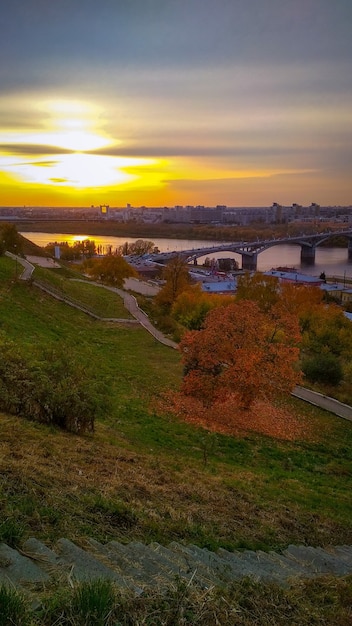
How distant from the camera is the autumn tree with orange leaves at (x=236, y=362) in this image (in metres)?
11.4

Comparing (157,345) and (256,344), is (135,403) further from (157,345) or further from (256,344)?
(157,345)

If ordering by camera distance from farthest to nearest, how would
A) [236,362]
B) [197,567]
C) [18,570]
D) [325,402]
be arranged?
[325,402] < [236,362] < [197,567] < [18,570]

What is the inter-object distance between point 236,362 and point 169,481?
582cm

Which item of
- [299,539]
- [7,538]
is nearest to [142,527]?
[7,538]

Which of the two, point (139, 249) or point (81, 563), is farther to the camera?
point (139, 249)

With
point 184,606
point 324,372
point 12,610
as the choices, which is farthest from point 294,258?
point 12,610

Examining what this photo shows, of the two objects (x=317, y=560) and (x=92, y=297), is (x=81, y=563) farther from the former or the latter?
(x=92, y=297)

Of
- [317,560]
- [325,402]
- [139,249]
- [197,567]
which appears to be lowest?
[325,402]

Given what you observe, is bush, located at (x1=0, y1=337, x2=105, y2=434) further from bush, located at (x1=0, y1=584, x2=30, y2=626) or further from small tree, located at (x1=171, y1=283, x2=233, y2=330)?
small tree, located at (x1=171, y1=283, x2=233, y2=330)

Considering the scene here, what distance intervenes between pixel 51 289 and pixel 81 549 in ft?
65.6

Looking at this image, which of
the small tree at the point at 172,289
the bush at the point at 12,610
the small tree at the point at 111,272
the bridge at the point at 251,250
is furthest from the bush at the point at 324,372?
the bridge at the point at 251,250

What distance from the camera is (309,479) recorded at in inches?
313

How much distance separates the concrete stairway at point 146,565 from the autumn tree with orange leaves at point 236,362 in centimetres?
728

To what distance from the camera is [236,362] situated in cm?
1146
